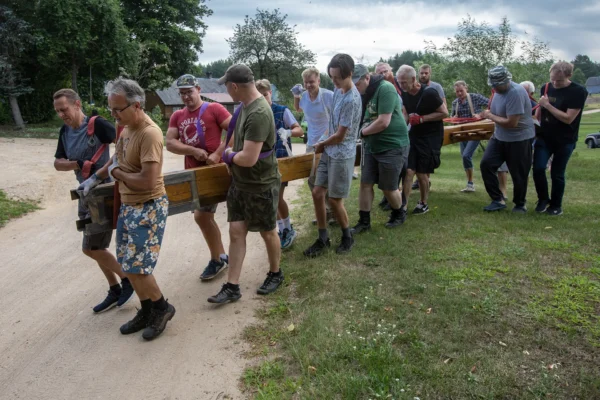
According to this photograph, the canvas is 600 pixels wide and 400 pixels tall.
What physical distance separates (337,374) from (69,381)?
1.84 metres

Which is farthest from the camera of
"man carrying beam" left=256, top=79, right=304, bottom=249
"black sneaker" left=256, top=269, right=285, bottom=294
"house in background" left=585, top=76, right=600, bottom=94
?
"house in background" left=585, top=76, right=600, bottom=94

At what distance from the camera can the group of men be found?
11.5 ft

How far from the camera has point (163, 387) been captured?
307 centimetres

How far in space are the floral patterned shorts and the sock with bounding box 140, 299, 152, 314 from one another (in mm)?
341

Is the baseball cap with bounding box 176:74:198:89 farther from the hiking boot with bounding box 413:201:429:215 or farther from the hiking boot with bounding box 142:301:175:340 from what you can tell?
the hiking boot with bounding box 413:201:429:215

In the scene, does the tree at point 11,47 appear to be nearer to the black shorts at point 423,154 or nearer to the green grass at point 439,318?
the black shorts at point 423,154

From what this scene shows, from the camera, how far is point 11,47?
22547mm

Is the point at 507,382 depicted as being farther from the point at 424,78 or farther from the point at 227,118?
the point at 424,78

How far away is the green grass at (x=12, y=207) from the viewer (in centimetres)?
763

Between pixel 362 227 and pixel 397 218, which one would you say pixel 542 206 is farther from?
pixel 362 227

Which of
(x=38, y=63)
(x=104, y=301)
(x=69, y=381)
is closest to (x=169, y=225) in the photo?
(x=104, y=301)

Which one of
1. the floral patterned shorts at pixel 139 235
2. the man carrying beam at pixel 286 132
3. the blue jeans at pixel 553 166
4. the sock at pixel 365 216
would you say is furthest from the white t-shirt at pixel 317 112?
the floral patterned shorts at pixel 139 235

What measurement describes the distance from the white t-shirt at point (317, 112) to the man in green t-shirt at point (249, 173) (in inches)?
90.2

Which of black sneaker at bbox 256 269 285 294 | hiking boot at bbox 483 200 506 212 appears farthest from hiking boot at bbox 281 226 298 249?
hiking boot at bbox 483 200 506 212
